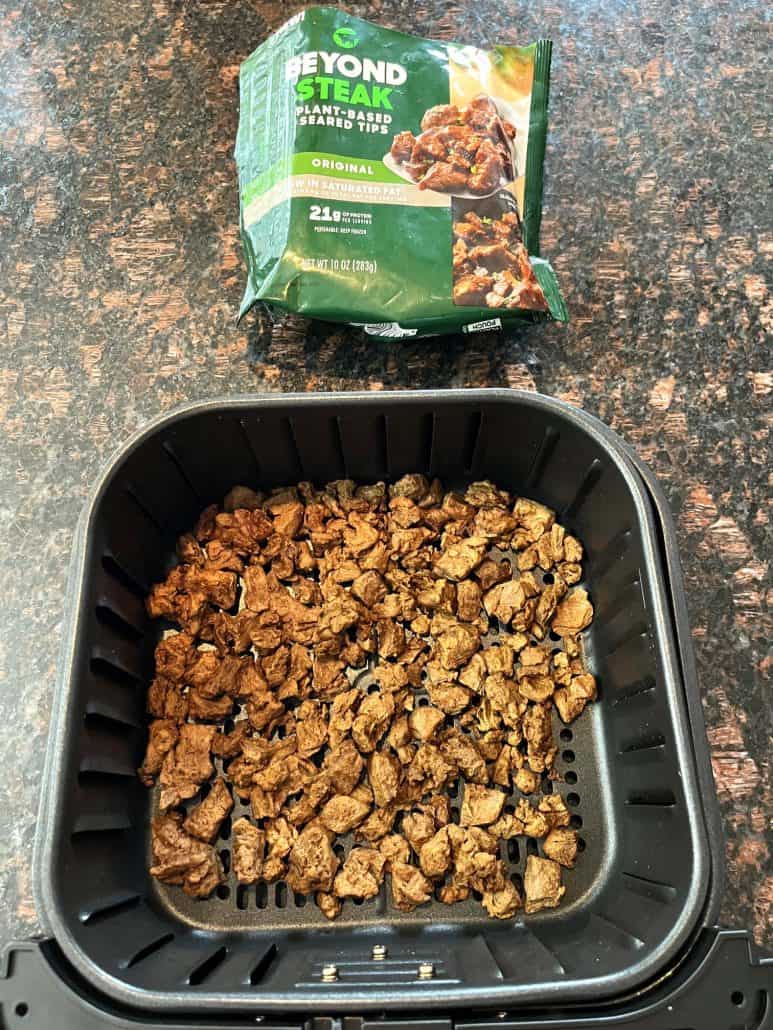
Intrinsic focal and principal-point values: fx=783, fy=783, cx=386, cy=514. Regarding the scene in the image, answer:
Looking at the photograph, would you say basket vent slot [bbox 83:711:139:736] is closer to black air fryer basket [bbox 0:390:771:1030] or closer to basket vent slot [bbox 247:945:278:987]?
black air fryer basket [bbox 0:390:771:1030]

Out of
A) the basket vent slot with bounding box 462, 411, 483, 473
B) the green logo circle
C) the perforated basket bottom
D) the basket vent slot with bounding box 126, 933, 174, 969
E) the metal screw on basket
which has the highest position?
the green logo circle

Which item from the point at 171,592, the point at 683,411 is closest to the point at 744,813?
the point at 683,411

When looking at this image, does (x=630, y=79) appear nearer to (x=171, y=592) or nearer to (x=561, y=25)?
(x=561, y=25)

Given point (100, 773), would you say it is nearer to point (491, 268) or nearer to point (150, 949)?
point (150, 949)

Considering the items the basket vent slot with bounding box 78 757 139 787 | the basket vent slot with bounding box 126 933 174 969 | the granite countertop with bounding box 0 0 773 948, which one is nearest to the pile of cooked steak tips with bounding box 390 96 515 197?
the granite countertop with bounding box 0 0 773 948

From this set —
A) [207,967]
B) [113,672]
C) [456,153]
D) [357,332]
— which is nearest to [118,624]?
[113,672]
